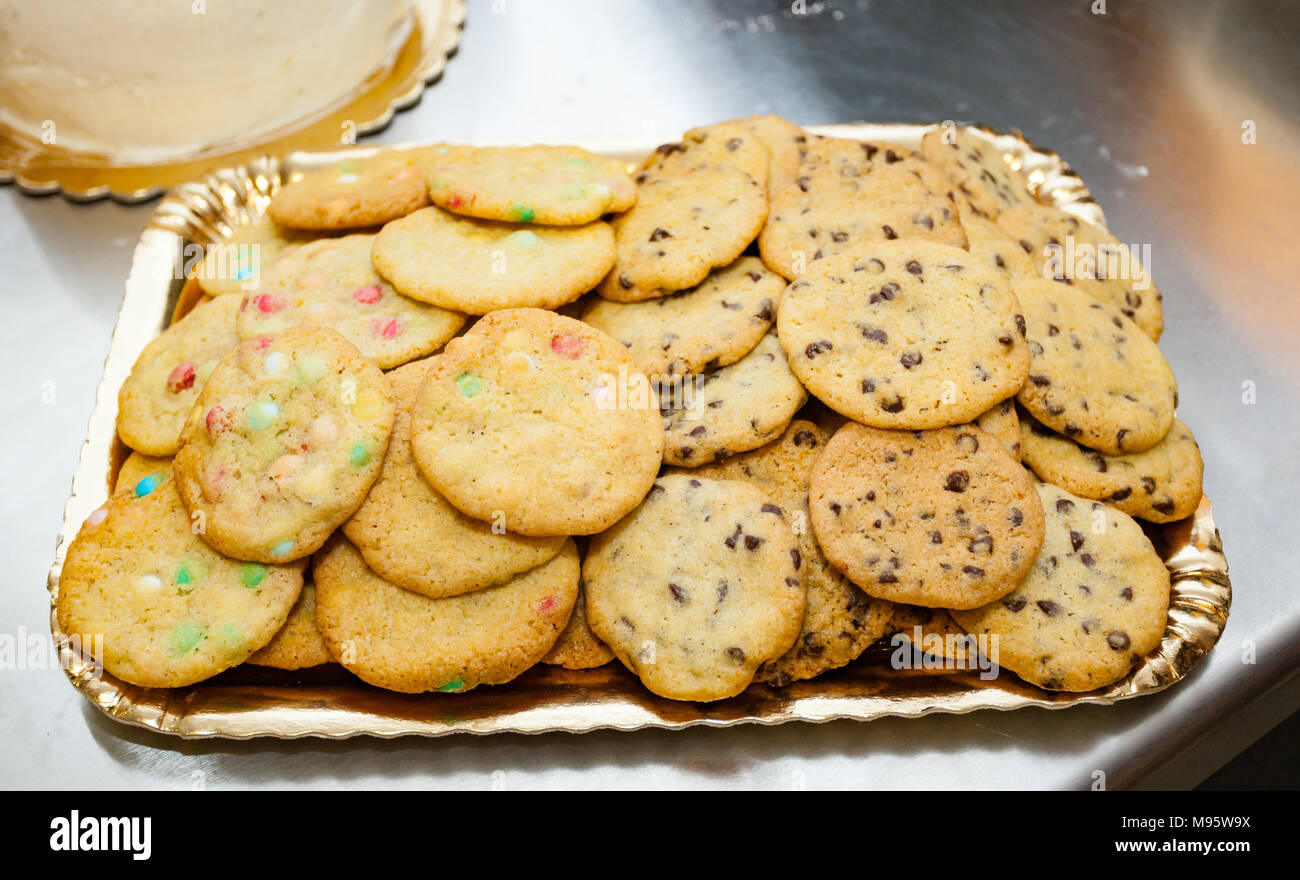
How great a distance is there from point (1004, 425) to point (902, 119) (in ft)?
3.81

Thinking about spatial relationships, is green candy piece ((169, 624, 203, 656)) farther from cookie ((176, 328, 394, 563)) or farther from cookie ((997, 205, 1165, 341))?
cookie ((997, 205, 1165, 341))

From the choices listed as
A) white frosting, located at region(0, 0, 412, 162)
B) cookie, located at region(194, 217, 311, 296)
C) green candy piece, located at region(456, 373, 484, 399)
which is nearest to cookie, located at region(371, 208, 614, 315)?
green candy piece, located at region(456, 373, 484, 399)

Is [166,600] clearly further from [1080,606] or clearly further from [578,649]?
[1080,606]

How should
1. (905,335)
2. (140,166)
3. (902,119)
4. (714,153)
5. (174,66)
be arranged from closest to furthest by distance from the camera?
(905,335), (714,153), (174,66), (140,166), (902,119)

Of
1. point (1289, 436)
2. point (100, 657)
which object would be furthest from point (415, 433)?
point (1289, 436)

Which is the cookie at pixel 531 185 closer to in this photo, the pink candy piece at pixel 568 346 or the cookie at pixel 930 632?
the pink candy piece at pixel 568 346

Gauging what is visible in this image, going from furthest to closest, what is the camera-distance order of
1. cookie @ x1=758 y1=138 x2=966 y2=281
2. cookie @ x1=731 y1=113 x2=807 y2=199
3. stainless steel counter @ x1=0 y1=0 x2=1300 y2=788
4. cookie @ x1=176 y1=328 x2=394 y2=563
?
cookie @ x1=731 y1=113 x2=807 y2=199 → cookie @ x1=758 y1=138 x2=966 y2=281 → stainless steel counter @ x1=0 y1=0 x2=1300 y2=788 → cookie @ x1=176 y1=328 x2=394 y2=563

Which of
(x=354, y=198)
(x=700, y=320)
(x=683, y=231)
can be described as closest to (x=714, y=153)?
(x=683, y=231)

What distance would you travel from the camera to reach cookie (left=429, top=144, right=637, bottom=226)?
1457 mm

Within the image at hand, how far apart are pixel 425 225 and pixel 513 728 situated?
2.43ft

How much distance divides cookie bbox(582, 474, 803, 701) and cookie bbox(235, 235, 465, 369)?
1.26 ft

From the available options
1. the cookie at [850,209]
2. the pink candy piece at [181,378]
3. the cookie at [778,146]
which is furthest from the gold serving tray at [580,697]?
the cookie at [778,146]

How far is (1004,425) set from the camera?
1.41 metres
